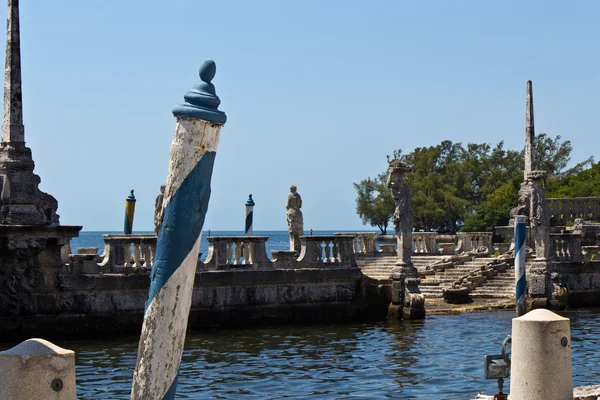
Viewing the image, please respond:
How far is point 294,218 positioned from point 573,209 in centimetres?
1753

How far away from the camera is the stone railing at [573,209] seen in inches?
1540

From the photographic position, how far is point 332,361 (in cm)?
1778

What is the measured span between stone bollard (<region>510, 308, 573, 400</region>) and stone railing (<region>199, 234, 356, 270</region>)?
500 inches

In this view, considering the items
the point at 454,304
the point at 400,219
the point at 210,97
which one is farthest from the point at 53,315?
the point at 210,97

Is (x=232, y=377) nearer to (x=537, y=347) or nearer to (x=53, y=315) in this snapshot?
(x=53, y=315)

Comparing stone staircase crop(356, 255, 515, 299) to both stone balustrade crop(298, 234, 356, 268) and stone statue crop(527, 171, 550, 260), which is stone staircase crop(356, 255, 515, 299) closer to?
stone statue crop(527, 171, 550, 260)

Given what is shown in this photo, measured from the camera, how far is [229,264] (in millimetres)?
21219

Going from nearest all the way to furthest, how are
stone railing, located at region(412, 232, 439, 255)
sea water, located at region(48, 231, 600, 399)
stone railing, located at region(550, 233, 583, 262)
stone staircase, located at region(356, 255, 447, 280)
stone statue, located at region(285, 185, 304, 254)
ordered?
sea water, located at region(48, 231, 600, 399) → stone statue, located at region(285, 185, 304, 254) → stone railing, located at region(550, 233, 583, 262) → stone staircase, located at region(356, 255, 447, 280) → stone railing, located at region(412, 232, 439, 255)

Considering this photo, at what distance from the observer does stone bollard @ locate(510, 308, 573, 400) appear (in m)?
7.79

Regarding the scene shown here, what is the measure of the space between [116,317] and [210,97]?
1464cm

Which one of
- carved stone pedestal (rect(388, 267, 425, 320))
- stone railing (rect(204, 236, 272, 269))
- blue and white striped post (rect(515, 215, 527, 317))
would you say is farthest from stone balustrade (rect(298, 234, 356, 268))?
blue and white striped post (rect(515, 215, 527, 317))

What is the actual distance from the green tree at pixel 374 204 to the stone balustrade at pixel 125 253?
72322 mm

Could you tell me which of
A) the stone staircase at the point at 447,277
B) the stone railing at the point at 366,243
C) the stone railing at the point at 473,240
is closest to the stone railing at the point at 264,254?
the stone staircase at the point at 447,277

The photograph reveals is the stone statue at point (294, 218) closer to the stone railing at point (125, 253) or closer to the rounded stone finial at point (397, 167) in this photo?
the rounded stone finial at point (397, 167)
